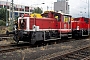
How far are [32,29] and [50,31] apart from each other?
7.34 feet

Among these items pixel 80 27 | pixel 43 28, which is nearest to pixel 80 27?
pixel 80 27

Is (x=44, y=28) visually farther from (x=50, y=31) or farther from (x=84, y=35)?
(x=84, y=35)

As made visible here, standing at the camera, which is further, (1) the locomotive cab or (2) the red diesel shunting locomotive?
(1) the locomotive cab

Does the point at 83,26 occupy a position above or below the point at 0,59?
above

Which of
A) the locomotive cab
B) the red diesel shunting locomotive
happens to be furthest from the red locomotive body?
the red diesel shunting locomotive

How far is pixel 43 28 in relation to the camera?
50.2 ft

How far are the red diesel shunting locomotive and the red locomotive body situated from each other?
230 cm

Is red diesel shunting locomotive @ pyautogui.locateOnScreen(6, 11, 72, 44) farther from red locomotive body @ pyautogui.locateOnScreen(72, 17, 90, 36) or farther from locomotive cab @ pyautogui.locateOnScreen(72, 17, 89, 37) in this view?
locomotive cab @ pyautogui.locateOnScreen(72, 17, 89, 37)

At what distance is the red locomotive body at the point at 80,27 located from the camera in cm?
2080

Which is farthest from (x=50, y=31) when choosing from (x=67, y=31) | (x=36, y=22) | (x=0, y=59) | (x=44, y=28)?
(x=0, y=59)

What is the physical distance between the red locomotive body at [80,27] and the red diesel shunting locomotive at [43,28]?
230cm

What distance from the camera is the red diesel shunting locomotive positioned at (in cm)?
1369

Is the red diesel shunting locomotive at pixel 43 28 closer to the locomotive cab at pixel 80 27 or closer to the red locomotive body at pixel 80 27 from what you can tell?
the red locomotive body at pixel 80 27

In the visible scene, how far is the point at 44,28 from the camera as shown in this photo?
1541 cm
